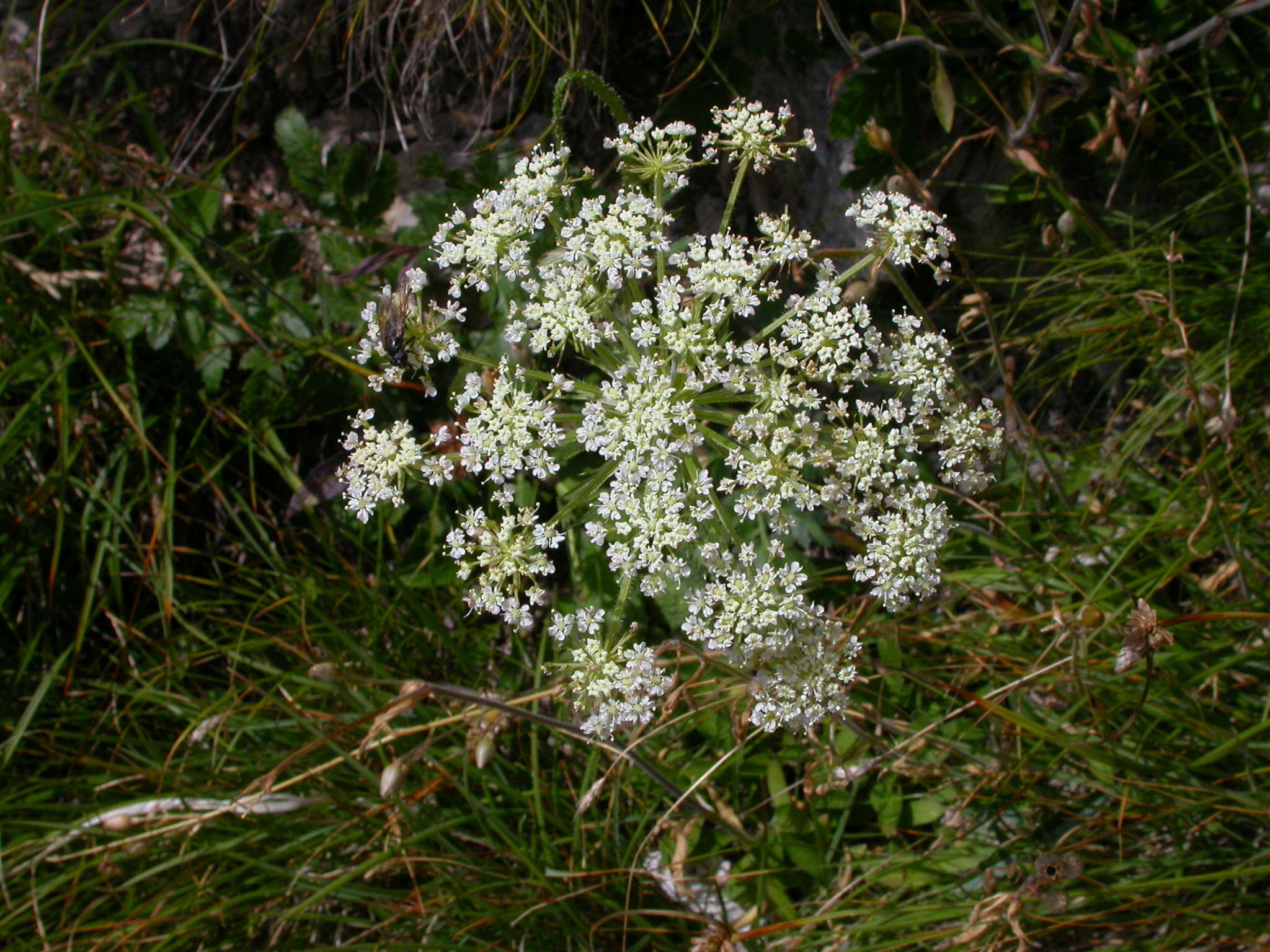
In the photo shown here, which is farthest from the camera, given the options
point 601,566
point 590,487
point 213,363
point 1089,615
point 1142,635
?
point 213,363

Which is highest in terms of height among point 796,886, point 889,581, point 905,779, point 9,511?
point 889,581

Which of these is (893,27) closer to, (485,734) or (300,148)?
(300,148)

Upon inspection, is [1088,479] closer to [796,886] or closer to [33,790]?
[796,886]

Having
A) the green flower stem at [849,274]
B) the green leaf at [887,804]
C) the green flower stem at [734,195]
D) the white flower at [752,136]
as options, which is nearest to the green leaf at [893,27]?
the white flower at [752,136]

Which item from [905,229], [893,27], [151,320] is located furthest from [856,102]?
[151,320]

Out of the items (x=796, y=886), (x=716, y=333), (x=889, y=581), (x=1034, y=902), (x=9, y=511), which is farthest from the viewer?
(x=9, y=511)

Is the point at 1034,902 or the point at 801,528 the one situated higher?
the point at 801,528

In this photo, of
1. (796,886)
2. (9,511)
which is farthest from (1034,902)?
(9,511)

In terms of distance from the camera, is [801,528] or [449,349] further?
[801,528]
